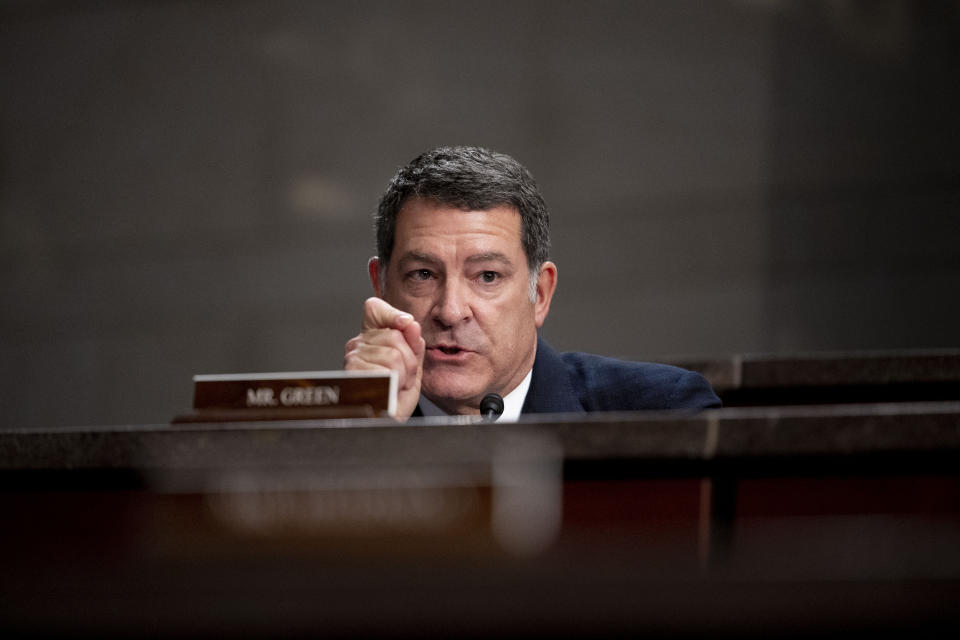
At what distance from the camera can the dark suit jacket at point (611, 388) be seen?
1986 millimetres

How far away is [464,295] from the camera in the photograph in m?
1.96

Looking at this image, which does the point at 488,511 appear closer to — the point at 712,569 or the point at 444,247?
the point at 712,569

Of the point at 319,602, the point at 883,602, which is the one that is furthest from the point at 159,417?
the point at 883,602

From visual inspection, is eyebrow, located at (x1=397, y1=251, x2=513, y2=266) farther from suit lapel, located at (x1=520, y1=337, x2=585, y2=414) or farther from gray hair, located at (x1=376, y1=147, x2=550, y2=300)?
suit lapel, located at (x1=520, y1=337, x2=585, y2=414)

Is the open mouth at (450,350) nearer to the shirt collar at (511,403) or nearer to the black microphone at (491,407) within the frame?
the shirt collar at (511,403)

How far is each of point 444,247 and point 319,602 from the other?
3.97 feet

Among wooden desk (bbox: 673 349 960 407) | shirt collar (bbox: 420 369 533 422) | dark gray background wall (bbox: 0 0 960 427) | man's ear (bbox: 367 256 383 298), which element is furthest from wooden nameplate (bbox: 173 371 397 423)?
dark gray background wall (bbox: 0 0 960 427)

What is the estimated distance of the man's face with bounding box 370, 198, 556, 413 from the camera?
1.94 m

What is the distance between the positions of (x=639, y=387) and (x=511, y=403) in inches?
11.2

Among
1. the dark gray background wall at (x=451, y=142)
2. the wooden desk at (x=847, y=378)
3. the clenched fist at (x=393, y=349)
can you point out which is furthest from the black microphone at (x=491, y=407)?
the dark gray background wall at (x=451, y=142)

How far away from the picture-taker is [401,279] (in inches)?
79.5

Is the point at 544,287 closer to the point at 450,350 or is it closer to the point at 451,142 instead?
the point at 450,350

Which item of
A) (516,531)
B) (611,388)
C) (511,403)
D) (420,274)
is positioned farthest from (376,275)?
(516,531)

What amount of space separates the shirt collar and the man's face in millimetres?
18
